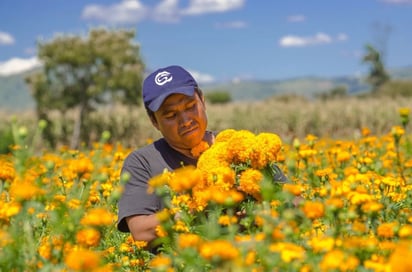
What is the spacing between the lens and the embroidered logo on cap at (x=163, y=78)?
2981 millimetres

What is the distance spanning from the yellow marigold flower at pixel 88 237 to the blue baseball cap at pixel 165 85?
1.09 m

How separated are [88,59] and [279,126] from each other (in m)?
4.93

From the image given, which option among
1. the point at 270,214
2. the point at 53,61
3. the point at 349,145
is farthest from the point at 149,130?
the point at 270,214

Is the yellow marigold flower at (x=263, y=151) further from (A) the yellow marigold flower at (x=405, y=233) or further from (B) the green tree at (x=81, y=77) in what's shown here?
(B) the green tree at (x=81, y=77)

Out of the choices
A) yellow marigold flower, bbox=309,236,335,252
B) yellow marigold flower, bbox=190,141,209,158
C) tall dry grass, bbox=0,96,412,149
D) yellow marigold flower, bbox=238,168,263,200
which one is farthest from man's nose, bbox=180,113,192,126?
tall dry grass, bbox=0,96,412,149

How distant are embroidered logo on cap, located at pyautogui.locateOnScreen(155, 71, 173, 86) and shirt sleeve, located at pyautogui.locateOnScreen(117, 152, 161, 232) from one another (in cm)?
35

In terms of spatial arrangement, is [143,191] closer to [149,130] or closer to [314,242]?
[314,242]

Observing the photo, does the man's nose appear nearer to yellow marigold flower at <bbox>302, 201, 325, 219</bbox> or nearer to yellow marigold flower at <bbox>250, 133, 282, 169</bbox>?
yellow marigold flower at <bbox>250, 133, 282, 169</bbox>

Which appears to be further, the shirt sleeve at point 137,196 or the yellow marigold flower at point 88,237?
the shirt sleeve at point 137,196

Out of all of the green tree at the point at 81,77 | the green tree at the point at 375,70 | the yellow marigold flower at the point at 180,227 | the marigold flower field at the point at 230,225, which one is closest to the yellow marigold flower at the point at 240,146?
the marigold flower field at the point at 230,225

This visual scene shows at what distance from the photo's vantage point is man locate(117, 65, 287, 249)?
289cm

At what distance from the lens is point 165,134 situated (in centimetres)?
300

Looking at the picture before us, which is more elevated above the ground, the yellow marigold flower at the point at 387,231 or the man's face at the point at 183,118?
the man's face at the point at 183,118

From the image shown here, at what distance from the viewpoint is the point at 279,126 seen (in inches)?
654
